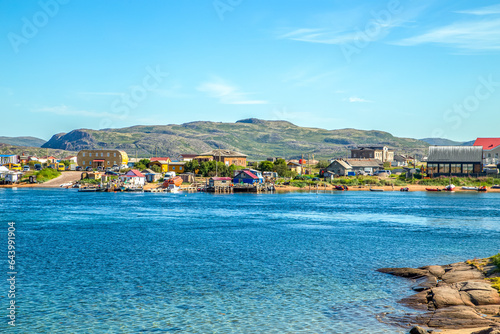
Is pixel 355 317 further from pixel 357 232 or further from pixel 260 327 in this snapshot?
pixel 357 232

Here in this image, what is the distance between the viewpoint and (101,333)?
17.8 m

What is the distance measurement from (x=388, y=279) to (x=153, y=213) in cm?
4000

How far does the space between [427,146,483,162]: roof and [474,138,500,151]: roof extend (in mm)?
24909

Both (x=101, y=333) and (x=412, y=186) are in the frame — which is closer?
(x=101, y=333)

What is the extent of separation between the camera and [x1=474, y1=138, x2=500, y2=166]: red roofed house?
12706 cm

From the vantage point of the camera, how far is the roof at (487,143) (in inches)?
5157

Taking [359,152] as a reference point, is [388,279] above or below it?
below

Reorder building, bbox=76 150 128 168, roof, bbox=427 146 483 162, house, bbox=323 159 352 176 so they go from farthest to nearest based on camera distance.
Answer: building, bbox=76 150 128 168 → house, bbox=323 159 352 176 → roof, bbox=427 146 483 162

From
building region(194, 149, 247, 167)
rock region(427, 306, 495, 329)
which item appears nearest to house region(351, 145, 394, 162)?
building region(194, 149, 247, 167)

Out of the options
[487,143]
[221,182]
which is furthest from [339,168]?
[487,143]

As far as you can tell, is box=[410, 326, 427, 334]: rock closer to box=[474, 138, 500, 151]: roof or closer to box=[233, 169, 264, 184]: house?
box=[233, 169, 264, 184]: house

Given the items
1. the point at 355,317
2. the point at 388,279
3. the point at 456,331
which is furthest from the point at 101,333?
the point at 388,279

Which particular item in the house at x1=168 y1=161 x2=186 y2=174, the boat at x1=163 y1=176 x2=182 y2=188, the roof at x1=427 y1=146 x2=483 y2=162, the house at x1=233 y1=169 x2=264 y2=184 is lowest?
the boat at x1=163 y1=176 x2=182 y2=188

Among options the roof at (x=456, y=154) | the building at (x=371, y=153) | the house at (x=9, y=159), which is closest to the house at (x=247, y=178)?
the roof at (x=456, y=154)
